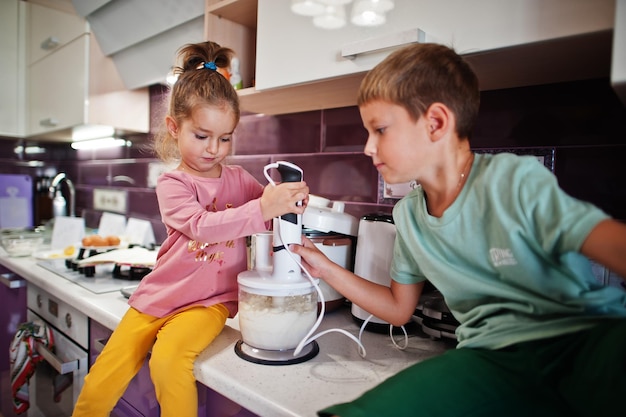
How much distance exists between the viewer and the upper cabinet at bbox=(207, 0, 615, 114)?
60 centimetres

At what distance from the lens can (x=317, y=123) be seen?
1306 millimetres

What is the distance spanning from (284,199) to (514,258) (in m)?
0.38

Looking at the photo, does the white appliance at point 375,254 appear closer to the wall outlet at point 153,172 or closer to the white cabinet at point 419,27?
the white cabinet at point 419,27

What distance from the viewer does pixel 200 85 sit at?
0.90 m

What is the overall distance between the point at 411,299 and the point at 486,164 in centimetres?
29

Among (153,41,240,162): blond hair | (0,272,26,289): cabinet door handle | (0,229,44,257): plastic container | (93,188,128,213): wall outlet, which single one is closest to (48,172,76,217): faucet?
(93,188,128,213): wall outlet

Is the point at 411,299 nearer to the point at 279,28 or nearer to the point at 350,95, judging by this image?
the point at 350,95

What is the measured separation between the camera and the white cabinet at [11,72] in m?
2.18

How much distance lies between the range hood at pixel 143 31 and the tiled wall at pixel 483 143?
0.18 meters

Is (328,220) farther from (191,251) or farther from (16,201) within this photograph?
(16,201)

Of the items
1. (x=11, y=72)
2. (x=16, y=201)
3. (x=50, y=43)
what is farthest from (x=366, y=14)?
(x=16, y=201)

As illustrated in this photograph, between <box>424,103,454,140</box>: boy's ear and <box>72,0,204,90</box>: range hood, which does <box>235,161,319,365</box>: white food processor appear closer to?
<box>424,103,454,140</box>: boy's ear

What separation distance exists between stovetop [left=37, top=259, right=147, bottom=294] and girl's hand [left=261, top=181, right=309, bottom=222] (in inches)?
26.5

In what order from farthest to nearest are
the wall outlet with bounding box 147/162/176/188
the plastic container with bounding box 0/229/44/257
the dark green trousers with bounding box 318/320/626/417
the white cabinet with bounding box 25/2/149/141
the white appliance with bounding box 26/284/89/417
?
the wall outlet with bounding box 147/162/176/188 → the white cabinet with bounding box 25/2/149/141 → the plastic container with bounding box 0/229/44/257 → the white appliance with bounding box 26/284/89/417 → the dark green trousers with bounding box 318/320/626/417
